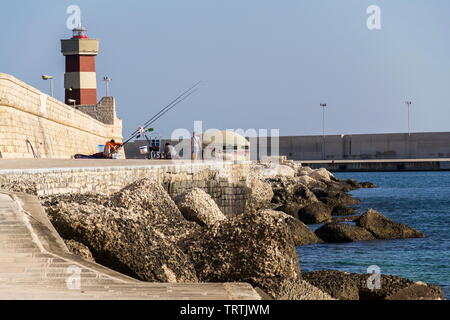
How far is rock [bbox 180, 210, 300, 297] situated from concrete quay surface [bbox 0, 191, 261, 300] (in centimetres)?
236

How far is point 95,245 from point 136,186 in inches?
165

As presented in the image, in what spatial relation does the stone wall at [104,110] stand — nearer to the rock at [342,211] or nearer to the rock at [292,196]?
the rock at [292,196]

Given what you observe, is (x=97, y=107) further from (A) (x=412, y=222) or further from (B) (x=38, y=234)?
(B) (x=38, y=234)

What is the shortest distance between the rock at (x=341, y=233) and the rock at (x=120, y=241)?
821cm

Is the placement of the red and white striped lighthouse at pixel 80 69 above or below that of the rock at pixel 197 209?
above

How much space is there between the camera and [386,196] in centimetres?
3656

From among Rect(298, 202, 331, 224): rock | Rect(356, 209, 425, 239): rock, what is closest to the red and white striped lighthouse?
Rect(298, 202, 331, 224): rock

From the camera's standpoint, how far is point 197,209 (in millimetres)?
12305

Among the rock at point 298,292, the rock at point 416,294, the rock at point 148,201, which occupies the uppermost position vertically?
the rock at point 148,201

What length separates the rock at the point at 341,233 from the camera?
15070mm

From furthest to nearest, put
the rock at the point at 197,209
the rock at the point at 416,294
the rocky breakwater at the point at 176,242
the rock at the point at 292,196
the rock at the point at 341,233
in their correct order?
1. the rock at the point at 292,196
2. the rock at the point at 341,233
3. the rock at the point at 197,209
4. the rock at the point at 416,294
5. the rocky breakwater at the point at 176,242

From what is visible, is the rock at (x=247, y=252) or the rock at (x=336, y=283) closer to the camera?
the rock at (x=247, y=252)

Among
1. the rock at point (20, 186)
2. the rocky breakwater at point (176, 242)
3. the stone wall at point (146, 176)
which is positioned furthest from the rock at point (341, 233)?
the rock at point (20, 186)
